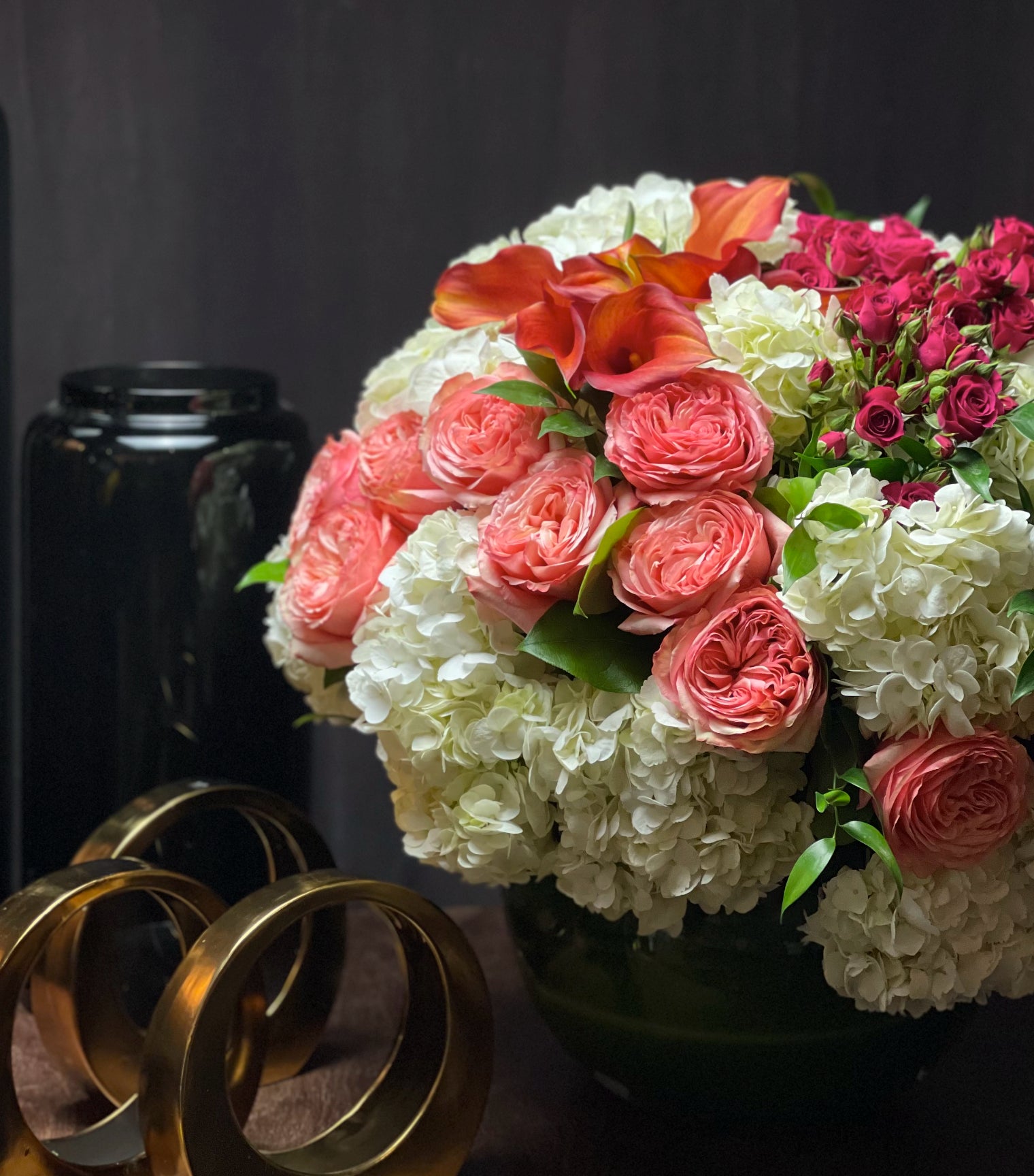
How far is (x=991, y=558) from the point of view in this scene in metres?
0.60

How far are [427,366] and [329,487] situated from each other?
96 millimetres

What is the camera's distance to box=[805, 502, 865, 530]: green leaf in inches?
23.6

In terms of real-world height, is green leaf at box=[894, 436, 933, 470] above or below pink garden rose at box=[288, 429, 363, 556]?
above

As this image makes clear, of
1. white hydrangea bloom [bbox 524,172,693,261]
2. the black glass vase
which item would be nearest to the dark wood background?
the black glass vase

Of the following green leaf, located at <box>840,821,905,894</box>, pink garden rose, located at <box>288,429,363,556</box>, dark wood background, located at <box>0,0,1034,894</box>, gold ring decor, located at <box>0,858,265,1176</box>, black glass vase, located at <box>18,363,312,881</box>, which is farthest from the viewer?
dark wood background, located at <box>0,0,1034,894</box>

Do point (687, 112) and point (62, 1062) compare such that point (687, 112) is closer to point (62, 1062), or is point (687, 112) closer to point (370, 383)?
point (370, 383)

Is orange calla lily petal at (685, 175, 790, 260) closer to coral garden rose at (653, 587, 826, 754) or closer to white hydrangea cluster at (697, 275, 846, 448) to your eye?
white hydrangea cluster at (697, 275, 846, 448)

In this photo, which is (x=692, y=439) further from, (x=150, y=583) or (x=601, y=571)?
(x=150, y=583)

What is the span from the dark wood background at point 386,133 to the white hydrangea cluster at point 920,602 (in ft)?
2.16

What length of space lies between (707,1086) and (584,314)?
0.41 m

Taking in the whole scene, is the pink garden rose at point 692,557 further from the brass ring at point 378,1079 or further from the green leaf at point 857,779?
the brass ring at point 378,1079

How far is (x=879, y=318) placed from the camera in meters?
0.67

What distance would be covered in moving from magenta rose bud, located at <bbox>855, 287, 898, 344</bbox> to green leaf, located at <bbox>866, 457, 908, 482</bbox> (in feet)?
0.21

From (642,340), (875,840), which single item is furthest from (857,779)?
(642,340)
